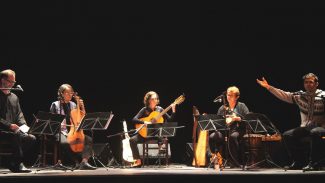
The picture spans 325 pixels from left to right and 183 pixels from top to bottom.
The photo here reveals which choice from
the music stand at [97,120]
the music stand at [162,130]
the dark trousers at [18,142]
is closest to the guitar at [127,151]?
the music stand at [162,130]

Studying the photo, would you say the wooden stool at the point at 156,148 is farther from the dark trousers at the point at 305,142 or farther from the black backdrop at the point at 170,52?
the dark trousers at the point at 305,142

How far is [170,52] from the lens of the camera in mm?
9406

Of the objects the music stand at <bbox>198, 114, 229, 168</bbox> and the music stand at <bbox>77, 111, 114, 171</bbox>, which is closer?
the music stand at <bbox>77, 111, 114, 171</bbox>

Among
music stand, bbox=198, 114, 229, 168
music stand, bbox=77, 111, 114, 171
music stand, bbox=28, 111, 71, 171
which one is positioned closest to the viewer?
music stand, bbox=28, 111, 71, 171

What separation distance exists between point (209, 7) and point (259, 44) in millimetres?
1224

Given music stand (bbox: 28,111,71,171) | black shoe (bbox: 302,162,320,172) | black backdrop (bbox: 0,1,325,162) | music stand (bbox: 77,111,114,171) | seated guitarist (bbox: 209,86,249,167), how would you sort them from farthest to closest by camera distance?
black backdrop (bbox: 0,1,325,162) < seated guitarist (bbox: 209,86,249,167) < music stand (bbox: 77,111,114,171) < black shoe (bbox: 302,162,320,172) < music stand (bbox: 28,111,71,171)

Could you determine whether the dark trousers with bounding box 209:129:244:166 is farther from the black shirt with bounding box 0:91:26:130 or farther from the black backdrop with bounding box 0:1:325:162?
the black shirt with bounding box 0:91:26:130

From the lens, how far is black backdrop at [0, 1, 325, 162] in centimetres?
897

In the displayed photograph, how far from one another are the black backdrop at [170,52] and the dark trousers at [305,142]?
7.71 feet

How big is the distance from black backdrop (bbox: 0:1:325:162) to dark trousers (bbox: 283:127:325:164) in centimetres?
235

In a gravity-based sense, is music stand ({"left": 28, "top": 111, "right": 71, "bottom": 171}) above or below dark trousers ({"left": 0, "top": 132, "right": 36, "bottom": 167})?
above

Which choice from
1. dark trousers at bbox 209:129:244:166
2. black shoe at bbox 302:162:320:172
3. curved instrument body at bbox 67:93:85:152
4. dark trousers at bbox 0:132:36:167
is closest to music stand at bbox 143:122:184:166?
dark trousers at bbox 209:129:244:166

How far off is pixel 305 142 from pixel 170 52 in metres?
3.64
